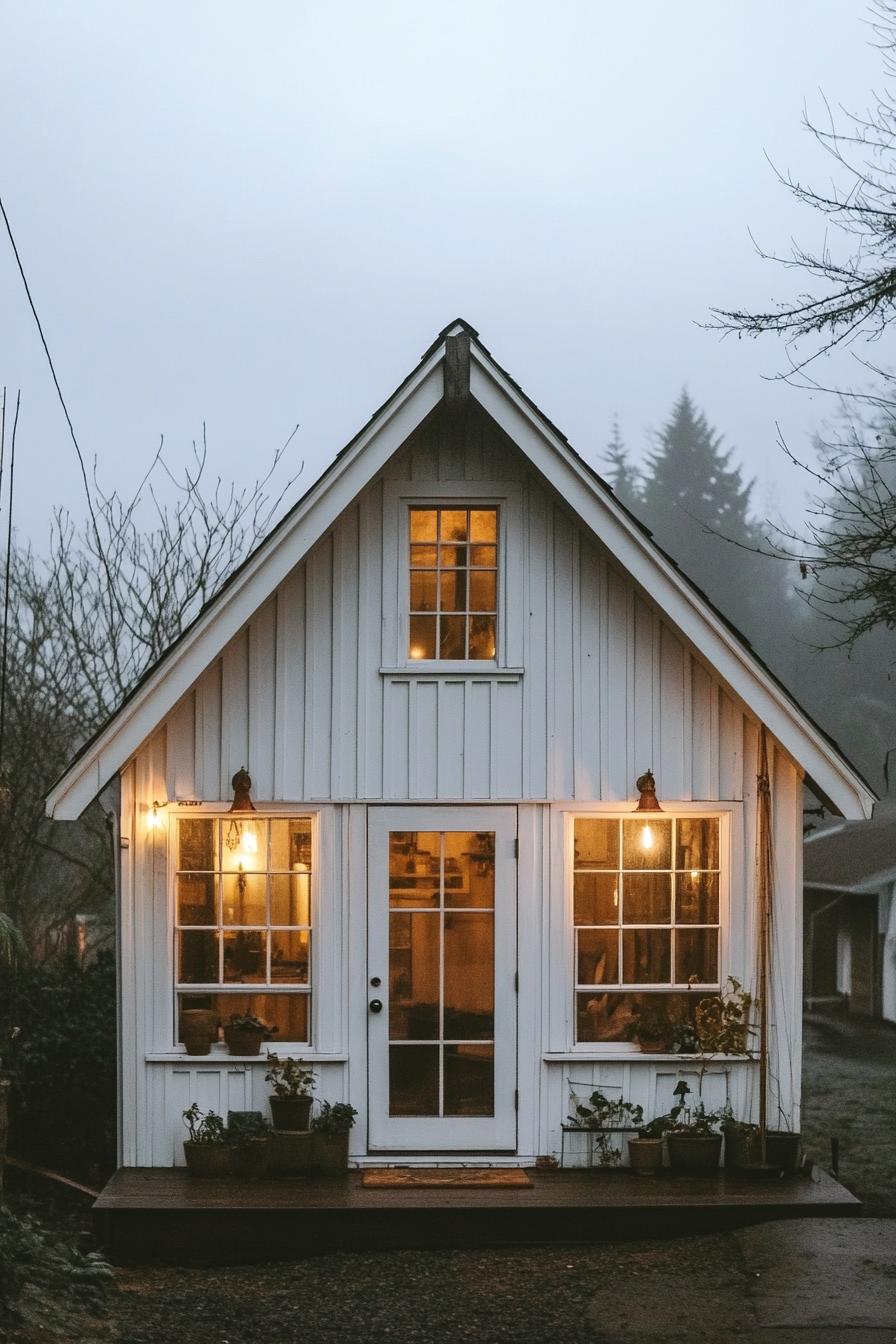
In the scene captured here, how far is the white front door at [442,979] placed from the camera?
10047 millimetres

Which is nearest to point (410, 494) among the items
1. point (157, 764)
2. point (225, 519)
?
point (157, 764)

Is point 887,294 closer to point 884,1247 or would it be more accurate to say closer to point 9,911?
point 884,1247

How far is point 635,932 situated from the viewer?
33.4 ft

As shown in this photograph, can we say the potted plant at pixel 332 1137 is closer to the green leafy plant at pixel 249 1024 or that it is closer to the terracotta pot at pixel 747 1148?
the green leafy plant at pixel 249 1024

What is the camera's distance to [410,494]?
33.5ft

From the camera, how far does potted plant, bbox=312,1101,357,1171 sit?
978cm

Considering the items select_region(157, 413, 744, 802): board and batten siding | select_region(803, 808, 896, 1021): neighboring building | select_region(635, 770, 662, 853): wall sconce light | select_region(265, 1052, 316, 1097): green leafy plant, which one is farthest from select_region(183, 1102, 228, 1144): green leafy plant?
select_region(803, 808, 896, 1021): neighboring building

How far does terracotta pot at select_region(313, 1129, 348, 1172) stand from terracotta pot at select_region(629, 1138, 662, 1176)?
1.85 m

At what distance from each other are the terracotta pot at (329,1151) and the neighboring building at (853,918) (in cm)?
2246

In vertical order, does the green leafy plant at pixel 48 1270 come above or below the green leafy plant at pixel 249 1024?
below

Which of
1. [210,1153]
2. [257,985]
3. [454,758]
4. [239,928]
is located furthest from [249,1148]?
[454,758]

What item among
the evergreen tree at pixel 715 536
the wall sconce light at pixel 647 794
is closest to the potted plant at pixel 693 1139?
the wall sconce light at pixel 647 794

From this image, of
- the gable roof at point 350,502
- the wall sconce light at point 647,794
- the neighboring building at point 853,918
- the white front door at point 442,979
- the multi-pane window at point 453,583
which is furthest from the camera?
the neighboring building at point 853,918

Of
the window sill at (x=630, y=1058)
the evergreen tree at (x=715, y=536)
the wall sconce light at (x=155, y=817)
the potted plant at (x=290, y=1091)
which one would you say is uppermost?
the evergreen tree at (x=715, y=536)
